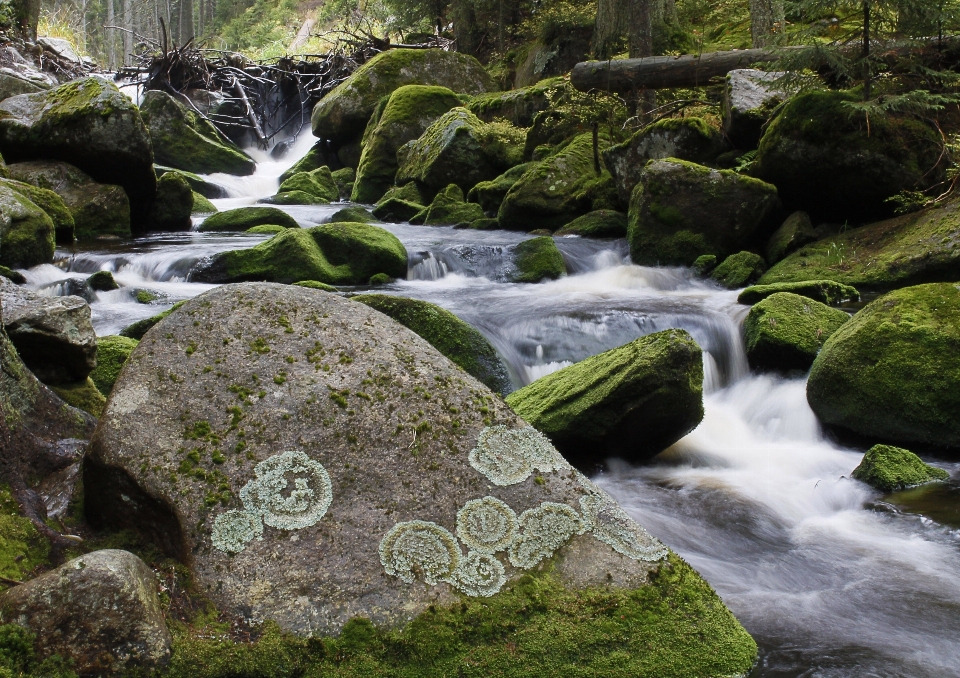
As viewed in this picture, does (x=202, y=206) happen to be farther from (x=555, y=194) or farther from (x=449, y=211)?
(x=555, y=194)

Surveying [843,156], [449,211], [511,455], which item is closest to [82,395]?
[511,455]

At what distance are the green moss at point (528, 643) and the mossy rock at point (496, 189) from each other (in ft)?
43.8

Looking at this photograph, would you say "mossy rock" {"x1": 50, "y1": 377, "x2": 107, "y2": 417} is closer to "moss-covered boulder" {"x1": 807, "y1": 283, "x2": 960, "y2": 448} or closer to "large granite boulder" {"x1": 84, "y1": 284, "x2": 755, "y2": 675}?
"large granite boulder" {"x1": 84, "y1": 284, "x2": 755, "y2": 675}

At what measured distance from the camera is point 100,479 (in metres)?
2.46

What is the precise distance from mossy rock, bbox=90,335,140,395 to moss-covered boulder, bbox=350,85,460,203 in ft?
48.7

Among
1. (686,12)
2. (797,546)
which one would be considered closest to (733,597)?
(797,546)

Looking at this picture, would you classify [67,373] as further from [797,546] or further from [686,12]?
[686,12]

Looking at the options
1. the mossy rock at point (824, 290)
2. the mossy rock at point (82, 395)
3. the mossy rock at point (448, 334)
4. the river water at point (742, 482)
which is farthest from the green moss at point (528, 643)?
the mossy rock at point (824, 290)

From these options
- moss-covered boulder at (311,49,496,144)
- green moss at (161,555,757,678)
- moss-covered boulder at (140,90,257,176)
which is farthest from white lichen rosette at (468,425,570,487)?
moss-covered boulder at (140,90,257,176)

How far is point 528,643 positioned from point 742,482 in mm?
3564

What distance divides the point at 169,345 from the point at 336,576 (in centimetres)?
113

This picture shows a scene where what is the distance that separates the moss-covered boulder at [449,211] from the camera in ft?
50.2

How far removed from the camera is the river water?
3.34 m

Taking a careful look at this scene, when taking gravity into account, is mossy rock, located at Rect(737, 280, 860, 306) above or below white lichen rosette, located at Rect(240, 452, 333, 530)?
below
